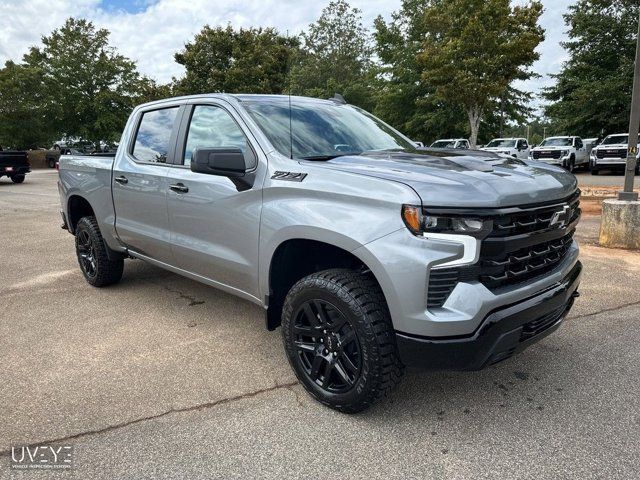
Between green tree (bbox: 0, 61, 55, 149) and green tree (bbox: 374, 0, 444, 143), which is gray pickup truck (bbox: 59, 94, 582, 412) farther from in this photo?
green tree (bbox: 0, 61, 55, 149)

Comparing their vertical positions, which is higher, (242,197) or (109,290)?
(242,197)

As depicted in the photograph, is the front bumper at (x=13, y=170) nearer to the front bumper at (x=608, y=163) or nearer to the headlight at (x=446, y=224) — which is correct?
the headlight at (x=446, y=224)

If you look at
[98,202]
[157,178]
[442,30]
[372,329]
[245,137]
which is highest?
[442,30]

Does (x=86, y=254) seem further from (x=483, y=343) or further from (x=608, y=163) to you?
(x=608, y=163)

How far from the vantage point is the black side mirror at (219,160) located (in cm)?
293

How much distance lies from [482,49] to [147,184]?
22.0m

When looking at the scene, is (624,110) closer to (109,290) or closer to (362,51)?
(362,51)

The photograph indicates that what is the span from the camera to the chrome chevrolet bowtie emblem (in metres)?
2.70

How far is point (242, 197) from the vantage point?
3.20 m

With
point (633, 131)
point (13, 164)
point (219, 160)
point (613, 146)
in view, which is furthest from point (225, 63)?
point (219, 160)

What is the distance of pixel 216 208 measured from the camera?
3.41 meters

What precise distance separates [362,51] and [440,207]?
46404 millimetres

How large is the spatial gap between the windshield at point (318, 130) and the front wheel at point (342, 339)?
92cm

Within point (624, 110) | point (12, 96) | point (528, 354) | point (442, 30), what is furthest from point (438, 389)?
point (12, 96)
